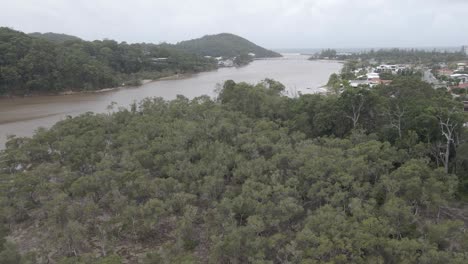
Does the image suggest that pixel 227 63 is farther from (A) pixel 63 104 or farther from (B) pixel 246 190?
(B) pixel 246 190

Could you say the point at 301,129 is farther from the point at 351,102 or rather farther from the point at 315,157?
the point at 315,157

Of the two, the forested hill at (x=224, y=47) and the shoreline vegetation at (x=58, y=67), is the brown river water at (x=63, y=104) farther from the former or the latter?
the forested hill at (x=224, y=47)

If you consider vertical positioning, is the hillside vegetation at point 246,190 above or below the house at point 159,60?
below

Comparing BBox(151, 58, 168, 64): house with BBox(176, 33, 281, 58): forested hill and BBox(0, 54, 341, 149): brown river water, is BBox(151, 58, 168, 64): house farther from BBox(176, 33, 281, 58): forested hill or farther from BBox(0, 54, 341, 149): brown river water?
BBox(176, 33, 281, 58): forested hill

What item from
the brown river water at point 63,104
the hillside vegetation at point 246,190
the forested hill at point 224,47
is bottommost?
the hillside vegetation at point 246,190

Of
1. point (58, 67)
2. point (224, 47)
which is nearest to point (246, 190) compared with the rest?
point (58, 67)

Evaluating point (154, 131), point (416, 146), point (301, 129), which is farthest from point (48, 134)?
point (416, 146)

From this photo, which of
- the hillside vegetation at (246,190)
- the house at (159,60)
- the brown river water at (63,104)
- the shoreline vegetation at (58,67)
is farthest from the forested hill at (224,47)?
the hillside vegetation at (246,190)
